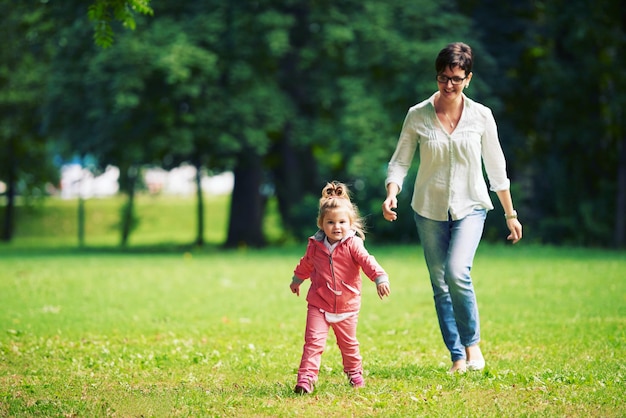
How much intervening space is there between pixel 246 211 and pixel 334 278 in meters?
19.4

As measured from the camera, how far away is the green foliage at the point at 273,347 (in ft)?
19.9

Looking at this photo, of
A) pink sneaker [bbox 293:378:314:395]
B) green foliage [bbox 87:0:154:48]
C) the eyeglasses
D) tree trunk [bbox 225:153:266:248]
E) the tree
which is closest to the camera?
pink sneaker [bbox 293:378:314:395]

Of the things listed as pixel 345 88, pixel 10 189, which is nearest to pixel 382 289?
pixel 345 88

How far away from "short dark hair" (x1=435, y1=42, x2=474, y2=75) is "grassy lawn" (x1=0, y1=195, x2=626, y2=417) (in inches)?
87.0

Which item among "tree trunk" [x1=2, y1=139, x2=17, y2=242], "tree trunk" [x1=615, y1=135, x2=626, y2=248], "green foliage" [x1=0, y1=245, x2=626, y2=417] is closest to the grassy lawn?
"green foliage" [x1=0, y1=245, x2=626, y2=417]

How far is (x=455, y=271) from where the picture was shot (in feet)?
22.4

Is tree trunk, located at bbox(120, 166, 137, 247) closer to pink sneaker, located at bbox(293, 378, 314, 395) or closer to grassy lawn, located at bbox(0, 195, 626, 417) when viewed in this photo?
grassy lawn, located at bbox(0, 195, 626, 417)

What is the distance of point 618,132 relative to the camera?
896 inches

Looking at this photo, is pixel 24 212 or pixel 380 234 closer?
pixel 380 234

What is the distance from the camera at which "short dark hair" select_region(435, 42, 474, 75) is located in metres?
6.62

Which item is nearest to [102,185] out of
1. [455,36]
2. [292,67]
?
[292,67]

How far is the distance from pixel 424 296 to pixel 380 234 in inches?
465

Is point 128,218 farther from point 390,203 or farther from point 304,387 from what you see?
point 304,387

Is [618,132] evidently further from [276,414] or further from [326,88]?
[276,414]
